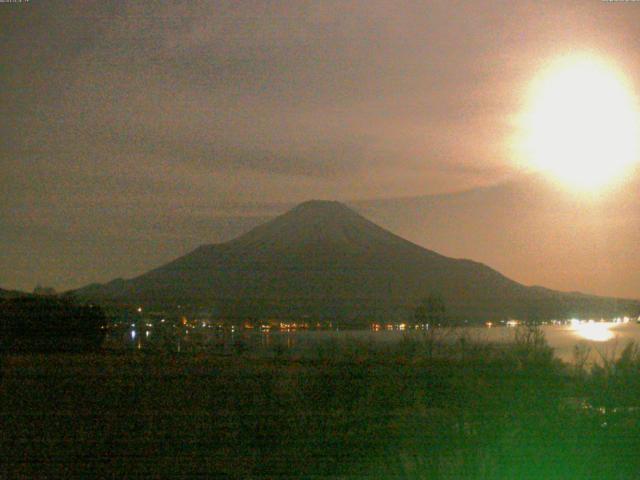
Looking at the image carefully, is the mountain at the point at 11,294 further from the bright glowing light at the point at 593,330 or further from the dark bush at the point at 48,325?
the bright glowing light at the point at 593,330

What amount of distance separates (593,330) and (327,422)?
530 inches

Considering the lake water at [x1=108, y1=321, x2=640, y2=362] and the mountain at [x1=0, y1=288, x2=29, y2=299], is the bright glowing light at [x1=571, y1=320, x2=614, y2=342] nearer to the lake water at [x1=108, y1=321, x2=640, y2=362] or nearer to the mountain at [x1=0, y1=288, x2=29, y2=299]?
the lake water at [x1=108, y1=321, x2=640, y2=362]

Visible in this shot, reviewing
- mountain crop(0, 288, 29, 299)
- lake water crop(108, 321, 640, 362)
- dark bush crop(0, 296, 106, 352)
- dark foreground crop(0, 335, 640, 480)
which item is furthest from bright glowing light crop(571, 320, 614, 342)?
mountain crop(0, 288, 29, 299)

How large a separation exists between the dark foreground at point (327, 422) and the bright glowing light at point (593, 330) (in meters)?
5.10

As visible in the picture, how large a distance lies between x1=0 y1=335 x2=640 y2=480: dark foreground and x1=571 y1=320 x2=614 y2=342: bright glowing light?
201 inches

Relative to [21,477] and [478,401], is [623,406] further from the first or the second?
[21,477]

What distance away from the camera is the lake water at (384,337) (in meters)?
15.2

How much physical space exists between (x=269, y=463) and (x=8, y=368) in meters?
6.08

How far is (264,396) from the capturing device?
9.89m

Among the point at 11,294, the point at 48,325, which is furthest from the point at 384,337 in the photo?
the point at 11,294

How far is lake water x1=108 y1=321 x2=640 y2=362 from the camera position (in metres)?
15.2

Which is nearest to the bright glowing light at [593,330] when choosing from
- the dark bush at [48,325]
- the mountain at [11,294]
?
the dark bush at [48,325]

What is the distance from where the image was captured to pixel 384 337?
62.7 ft

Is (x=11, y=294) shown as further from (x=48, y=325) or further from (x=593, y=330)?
(x=593, y=330)
